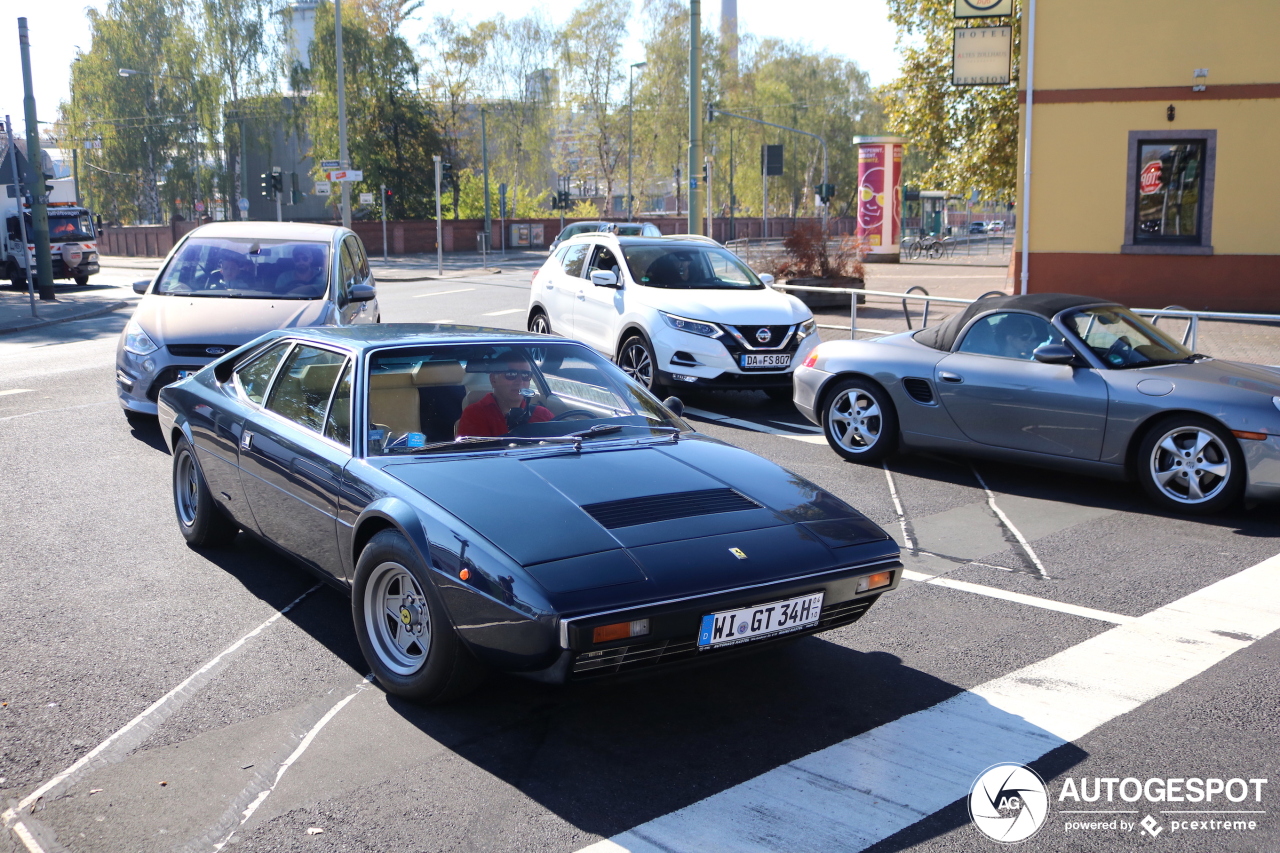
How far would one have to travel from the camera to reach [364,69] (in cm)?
5766

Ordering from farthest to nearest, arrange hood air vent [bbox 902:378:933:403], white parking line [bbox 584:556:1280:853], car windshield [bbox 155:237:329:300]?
car windshield [bbox 155:237:329:300]
hood air vent [bbox 902:378:933:403]
white parking line [bbox 584:556:1280:853]

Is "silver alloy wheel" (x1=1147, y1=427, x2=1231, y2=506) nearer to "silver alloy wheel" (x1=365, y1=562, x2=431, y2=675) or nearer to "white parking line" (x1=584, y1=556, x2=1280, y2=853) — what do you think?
"white parking line" (x1=584, y1=556, x2=1280, y2=853)

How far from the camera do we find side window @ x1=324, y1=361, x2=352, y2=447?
4.68 meters

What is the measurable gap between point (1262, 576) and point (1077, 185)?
51.5 feet

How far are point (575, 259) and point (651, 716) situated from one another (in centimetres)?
926

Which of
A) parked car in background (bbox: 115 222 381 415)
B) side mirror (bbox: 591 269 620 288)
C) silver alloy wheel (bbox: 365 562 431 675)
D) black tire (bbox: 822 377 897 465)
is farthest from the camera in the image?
side mirror (bbox: 591 269 620 288)

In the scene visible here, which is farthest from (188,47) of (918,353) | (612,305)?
(918,353)

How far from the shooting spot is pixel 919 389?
8.39 meters

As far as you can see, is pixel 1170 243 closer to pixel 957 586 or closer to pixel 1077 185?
pixel 1077 185

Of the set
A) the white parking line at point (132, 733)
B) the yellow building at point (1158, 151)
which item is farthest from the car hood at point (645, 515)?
the yellow building at point (1158, 151)

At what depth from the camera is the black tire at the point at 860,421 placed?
340 inches

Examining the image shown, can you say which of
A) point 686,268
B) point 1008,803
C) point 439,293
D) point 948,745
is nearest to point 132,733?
point 948,745

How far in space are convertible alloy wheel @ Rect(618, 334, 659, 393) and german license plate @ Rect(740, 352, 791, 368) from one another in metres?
0.92

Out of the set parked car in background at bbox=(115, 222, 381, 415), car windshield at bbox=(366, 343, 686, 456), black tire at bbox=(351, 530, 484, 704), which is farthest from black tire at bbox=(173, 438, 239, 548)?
parked car in background at bbox=(115, 222, 381, 415)
